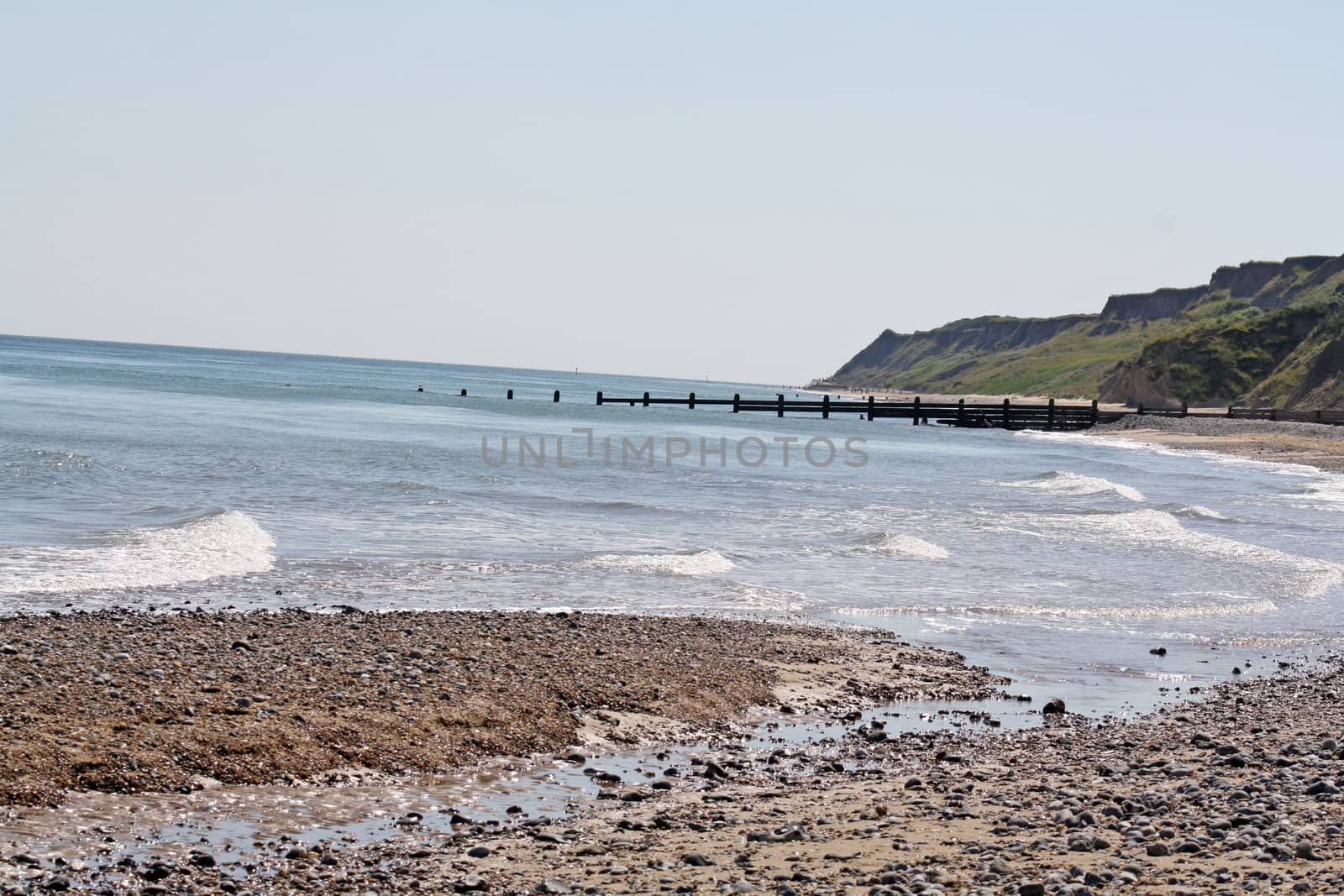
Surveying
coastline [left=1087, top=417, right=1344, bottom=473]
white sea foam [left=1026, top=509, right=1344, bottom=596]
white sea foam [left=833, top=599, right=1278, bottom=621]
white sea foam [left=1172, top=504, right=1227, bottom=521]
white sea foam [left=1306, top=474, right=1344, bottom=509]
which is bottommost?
white sea foam [left=833, top=599, right=1278, bottom=621]

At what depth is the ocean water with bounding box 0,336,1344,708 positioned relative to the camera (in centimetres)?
1719

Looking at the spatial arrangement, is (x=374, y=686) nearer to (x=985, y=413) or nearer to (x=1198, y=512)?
(x=1198, y=512)

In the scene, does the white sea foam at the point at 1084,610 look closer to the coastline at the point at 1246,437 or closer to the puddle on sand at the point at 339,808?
the puddle on sand at the point at 339,808

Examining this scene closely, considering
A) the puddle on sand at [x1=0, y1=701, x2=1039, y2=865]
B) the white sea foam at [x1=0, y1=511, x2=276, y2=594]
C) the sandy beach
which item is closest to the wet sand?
the sandy beach

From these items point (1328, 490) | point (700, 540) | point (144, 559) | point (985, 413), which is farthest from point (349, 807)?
point (985, 413)

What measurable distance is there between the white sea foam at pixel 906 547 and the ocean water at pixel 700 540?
8 centimetres

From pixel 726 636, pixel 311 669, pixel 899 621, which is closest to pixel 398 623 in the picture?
pixel 311 669

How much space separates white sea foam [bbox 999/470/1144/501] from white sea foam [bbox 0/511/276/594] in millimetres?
26863

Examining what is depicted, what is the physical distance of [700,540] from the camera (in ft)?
82.4

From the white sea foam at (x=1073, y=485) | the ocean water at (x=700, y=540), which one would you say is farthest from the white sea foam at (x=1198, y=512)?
the white sea foam at (x=1073, y=485)

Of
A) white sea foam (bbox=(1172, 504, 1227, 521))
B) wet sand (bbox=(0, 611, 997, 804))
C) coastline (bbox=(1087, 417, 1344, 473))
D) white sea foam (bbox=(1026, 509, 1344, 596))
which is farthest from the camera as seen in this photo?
coastline (bbox=(1087, 417, 1344, 473))

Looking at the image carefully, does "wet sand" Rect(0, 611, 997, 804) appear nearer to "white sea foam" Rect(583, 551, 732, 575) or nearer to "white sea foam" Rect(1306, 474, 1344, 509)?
"white sea foam" Rect(583, 551, 732, 575)

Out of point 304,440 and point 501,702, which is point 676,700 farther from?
point 304,440

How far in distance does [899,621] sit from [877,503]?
1643 centimetres
